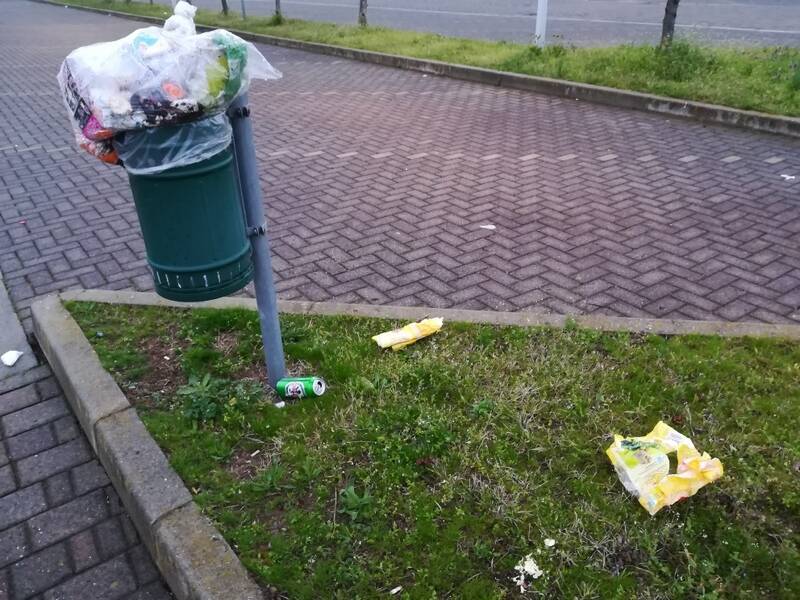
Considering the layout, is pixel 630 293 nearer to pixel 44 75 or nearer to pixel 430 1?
pixel 44 75

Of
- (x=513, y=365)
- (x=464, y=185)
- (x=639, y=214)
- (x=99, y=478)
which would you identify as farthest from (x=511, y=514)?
(x=464, y=185)

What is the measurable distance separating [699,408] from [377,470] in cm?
144

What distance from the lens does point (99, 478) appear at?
3.05m

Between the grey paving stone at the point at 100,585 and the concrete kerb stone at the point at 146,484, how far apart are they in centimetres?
12

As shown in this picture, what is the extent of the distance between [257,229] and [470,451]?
1.28m

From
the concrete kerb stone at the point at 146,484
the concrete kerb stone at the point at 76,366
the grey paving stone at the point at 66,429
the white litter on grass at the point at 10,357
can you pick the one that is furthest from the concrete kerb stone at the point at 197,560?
the white litter on grass at the point at 10,357

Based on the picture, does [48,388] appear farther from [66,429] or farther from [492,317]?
[492,317]

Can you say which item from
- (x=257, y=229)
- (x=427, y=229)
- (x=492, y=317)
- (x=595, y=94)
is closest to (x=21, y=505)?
(x=257, y=229)

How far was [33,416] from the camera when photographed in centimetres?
344

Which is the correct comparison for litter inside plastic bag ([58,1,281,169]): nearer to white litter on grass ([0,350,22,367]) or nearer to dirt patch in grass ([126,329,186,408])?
dirt patch in grass ([126,329,186,408])

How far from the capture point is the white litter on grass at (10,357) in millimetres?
3838

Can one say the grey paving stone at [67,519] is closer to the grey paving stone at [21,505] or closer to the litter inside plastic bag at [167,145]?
the grey paving stone at [21,505]

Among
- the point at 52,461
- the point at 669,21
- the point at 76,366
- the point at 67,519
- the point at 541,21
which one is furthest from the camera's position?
the point at 541,21

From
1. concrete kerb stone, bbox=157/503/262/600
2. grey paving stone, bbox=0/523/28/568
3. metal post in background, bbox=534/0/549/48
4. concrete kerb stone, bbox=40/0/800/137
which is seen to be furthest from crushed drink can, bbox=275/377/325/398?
metal post in background, bbox=534/0/549/48
